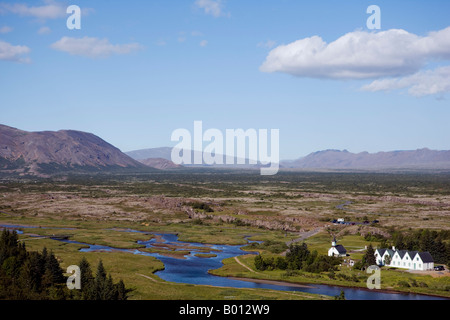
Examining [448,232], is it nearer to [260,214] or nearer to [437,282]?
[437,282]

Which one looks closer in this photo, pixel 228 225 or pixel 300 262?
pixel 300 262

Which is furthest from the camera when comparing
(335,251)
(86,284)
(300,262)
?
(335,251)

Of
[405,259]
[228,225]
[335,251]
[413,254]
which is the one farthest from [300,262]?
[228,225]

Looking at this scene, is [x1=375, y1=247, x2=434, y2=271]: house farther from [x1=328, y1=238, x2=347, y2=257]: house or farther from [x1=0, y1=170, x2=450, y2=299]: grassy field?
[x1=328, y1=238, x2=347, y2=257]: house

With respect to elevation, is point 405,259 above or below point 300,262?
above

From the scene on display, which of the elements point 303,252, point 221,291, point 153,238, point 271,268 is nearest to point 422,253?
point 303,252

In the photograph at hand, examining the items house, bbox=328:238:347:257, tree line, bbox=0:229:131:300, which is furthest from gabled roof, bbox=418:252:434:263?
tree line, bbox=0:229:131:300

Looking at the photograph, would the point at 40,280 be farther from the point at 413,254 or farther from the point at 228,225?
the point at 228,225
